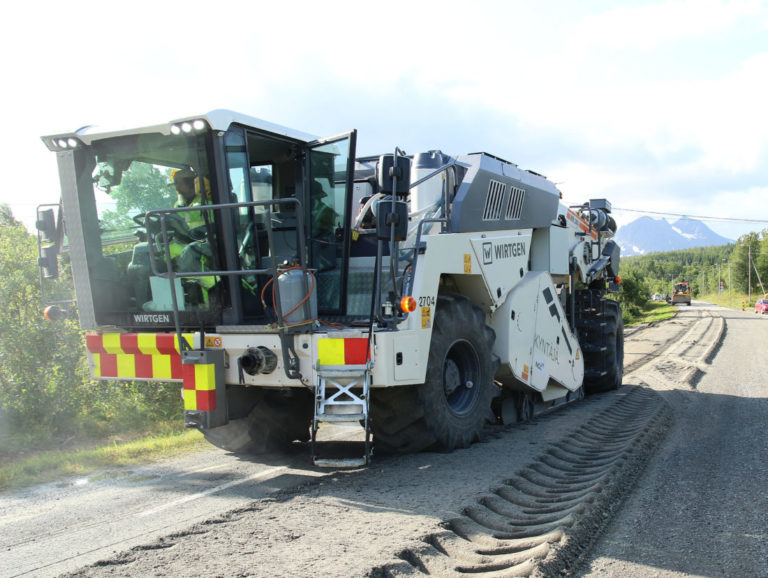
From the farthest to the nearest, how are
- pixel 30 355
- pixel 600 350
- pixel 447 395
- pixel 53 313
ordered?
pixel 600 350 < pixel 30 355 < pixel 53 313 < pixel 447 395

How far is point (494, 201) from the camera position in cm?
692

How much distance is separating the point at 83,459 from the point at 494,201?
4.85 m

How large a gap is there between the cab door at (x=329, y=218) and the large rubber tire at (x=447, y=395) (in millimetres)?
946

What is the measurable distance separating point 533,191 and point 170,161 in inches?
173

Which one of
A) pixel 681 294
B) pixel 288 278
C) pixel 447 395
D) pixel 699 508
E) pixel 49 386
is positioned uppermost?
pixel 288 278

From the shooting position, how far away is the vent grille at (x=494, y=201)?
6.76 m

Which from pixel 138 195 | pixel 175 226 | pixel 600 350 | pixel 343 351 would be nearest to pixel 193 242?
pixel 175 226

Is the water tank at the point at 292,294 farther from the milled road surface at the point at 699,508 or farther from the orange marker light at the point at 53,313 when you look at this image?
the milled road surface at the point at 699,508

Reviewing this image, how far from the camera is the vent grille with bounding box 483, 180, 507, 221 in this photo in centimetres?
676

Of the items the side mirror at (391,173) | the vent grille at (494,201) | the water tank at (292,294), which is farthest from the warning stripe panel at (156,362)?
the vent grille at (494,201)

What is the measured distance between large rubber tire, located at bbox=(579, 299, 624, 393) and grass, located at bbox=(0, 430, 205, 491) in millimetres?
6077

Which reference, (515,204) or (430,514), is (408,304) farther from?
(515,204)

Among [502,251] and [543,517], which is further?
[502,251]

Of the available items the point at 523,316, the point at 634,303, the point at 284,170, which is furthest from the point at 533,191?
the point at 634,303
